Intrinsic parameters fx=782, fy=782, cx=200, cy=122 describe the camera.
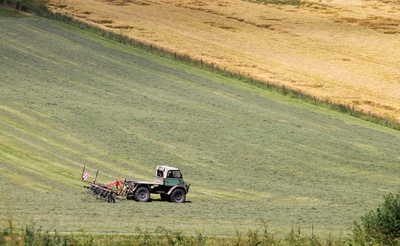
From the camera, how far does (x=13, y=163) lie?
37.2 metres

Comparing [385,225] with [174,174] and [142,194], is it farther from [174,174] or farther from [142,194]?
[174,174]

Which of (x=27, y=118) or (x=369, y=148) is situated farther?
(x=369, y=148)

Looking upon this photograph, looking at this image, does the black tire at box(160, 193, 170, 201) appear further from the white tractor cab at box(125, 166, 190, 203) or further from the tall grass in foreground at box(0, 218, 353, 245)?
the tall grass in foreground at box(0, 218, 353, 245)

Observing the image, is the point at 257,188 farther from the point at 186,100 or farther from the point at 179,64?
the point at 179,64

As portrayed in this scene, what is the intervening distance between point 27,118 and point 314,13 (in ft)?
222

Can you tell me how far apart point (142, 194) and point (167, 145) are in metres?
13.2

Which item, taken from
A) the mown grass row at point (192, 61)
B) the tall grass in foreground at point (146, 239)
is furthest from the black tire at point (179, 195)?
the mown grass row at point (192, 61)

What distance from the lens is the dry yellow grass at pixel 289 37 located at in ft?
246

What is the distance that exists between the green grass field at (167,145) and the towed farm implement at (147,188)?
26.0 inches

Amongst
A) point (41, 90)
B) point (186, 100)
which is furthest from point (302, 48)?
point (41, 90)

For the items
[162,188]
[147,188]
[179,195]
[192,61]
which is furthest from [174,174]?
[192,61]

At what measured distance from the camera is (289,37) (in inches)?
3738

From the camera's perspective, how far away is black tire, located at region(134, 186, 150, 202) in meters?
32.5

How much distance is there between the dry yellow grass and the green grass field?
676cm
